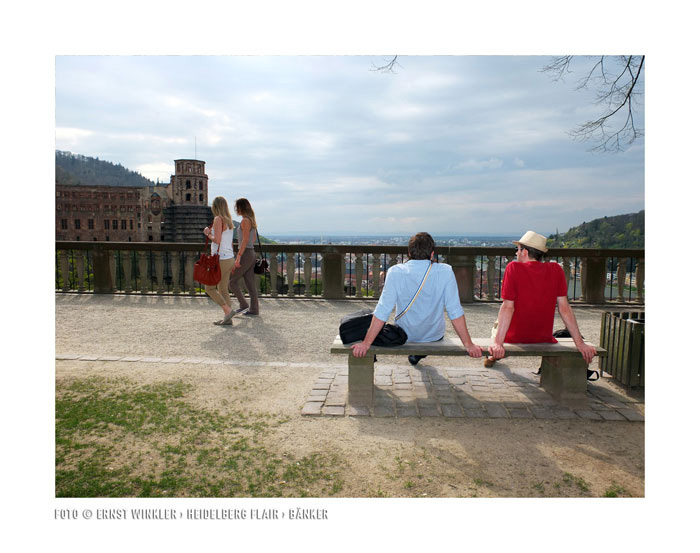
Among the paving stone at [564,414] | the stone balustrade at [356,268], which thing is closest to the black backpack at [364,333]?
the paving stone at [564,414]

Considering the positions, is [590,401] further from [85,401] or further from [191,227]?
[191,227]

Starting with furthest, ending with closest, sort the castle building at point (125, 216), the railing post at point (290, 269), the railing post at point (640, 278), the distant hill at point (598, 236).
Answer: the castle building at point (125, 216)
the railing post at point (290, 269)
the railing post at point (640, 278)
the distant hill at point (598, 236)

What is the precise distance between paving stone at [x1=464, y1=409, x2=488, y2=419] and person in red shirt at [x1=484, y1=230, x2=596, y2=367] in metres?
0.49

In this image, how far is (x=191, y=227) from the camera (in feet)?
274

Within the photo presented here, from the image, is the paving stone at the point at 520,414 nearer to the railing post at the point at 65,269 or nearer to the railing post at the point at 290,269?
the railing post at the point at 290,269

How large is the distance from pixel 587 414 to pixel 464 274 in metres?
6.13

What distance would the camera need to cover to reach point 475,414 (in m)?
4.09

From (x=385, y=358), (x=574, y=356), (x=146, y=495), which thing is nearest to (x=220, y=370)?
(x=385, y=358)

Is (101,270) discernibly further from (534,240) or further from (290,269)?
(534,240)

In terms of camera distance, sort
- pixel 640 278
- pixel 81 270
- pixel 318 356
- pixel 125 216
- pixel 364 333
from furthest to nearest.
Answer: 1. pixel 125 216
2. pixel 81 270
3. pixel 640 278
4. pixel 318 356
5. pixel 364 333

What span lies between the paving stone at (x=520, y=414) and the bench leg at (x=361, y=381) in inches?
47.7

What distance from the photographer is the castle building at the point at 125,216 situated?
258 ft

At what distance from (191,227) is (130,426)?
8438 centimetres

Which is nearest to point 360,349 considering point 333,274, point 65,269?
point 333,274
